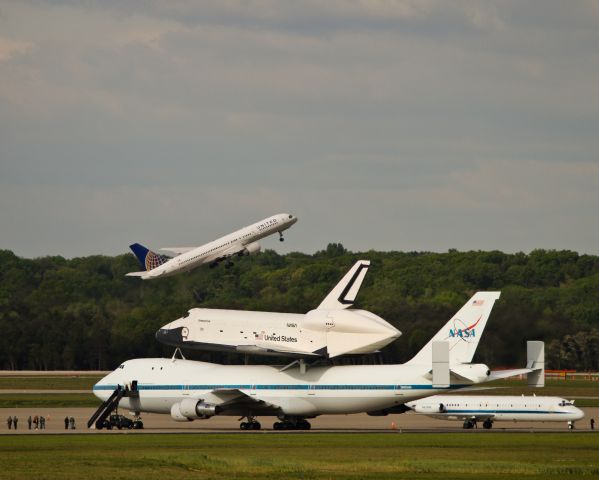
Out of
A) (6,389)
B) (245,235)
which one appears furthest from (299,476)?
(6,389)

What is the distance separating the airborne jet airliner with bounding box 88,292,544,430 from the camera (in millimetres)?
80250

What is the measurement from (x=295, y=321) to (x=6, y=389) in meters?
51.0

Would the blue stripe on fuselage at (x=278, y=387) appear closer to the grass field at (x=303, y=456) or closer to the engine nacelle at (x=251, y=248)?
the grass field at (x=303, y=456)

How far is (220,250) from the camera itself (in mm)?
111500

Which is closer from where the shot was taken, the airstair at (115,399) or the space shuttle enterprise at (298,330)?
the space shuttle enterprise at (298,330)

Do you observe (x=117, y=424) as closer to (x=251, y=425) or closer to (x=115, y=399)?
(x=115, y=399)

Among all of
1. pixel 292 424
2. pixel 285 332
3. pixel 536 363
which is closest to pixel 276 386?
pixel 292 424

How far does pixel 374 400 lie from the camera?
8131 cm

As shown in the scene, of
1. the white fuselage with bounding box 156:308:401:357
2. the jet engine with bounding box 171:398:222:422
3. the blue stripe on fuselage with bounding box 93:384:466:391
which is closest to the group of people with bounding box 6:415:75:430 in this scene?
the blue stripe on fuselage with bounding box 93:384:466:391

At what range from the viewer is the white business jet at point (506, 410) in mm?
89438

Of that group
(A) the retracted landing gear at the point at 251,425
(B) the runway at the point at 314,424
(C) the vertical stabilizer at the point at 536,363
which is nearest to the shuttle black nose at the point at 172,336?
(B) the runway at the point at 314,424

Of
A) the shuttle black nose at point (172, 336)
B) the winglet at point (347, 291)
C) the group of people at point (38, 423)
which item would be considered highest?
the winglet at point (347, 291)

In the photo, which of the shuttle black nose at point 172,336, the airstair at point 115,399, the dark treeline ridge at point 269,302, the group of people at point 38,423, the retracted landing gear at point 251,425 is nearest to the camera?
the retracted landing gear at point 251,425

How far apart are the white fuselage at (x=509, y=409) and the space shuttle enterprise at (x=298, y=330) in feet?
26.9
